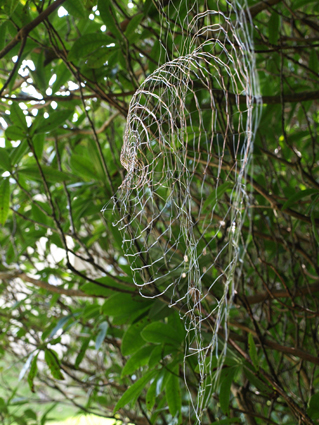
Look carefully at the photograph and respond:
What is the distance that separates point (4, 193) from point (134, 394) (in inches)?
16.0

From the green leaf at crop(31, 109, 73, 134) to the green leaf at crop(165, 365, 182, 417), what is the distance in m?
0.46

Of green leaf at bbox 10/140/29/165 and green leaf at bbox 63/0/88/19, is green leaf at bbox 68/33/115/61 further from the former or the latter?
green leaf at bbox 10/140/29/165

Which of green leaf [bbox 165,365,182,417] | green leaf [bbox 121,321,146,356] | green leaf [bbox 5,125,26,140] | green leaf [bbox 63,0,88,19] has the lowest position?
green leaf [bbox 165,365,182,417]

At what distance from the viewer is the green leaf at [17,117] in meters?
0.65

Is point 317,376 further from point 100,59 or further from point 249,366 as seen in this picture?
point 100,59

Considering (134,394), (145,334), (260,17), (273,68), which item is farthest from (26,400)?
(260,17)

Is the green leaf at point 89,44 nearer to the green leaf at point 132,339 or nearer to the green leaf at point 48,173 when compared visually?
the green leaf at point 48,173

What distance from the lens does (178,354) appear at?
0.62m

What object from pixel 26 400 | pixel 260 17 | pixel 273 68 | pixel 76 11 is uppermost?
pixel 260 17

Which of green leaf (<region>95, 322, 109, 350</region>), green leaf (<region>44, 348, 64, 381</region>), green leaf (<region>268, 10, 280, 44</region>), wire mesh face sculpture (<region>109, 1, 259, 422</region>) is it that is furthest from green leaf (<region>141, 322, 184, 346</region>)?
green leaf (<region>268, 10, 280, 44</region>)

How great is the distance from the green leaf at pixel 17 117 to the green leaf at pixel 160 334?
38cm

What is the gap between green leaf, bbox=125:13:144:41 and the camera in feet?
1.93

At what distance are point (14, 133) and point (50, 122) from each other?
7cm

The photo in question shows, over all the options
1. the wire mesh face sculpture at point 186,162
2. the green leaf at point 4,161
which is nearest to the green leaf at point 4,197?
the green leaf at point 4,161
